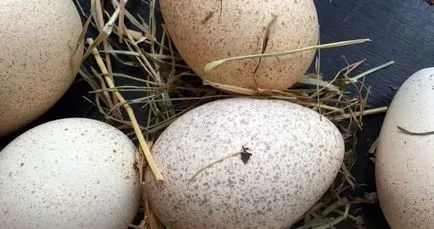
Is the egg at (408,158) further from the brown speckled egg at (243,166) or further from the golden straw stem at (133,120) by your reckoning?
the golden straw stem at (133,120)

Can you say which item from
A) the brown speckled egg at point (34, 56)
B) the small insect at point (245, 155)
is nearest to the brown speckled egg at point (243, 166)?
the small insect at point (245, 155)

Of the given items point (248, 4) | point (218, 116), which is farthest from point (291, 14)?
point (218, 116)

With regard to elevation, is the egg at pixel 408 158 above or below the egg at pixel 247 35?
below

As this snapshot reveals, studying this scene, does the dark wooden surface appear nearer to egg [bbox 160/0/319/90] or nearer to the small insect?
egg [bbox 160/0/319/90]

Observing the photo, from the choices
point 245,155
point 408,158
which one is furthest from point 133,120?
point 408,158

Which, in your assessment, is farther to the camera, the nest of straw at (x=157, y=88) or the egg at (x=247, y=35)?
the nest of straw at (x=157, y=88)

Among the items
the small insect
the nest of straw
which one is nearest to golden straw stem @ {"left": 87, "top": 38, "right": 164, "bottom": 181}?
the nest of straw
